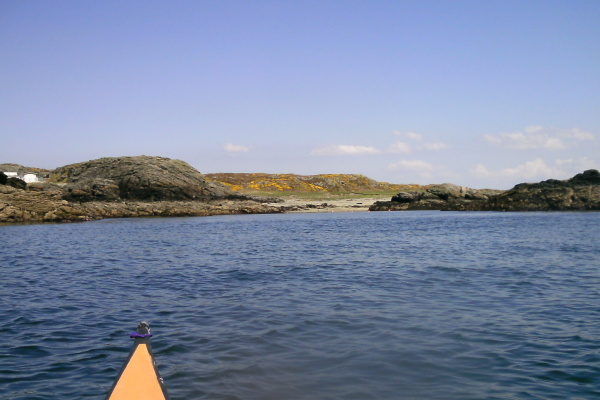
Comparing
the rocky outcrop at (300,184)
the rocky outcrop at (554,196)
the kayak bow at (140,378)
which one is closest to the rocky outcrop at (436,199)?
the rocky outcrop at (554,196)

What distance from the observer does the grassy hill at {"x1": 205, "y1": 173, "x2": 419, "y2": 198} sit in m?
108

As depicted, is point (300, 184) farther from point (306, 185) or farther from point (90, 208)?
point (90, 208)

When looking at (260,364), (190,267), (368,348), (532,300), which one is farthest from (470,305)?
(190,267)

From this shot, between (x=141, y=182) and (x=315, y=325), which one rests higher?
(x=141, y=182)

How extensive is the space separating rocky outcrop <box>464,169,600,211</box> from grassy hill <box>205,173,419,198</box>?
3946 cm

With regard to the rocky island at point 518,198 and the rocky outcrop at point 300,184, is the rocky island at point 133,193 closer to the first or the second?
the rocky island at point 518,198

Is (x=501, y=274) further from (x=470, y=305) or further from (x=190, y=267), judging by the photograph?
(x=190, y=267)

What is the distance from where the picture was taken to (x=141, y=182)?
66.9 meters

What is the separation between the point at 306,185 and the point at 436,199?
46365 millimetres

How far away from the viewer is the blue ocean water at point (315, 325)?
24.5 feet

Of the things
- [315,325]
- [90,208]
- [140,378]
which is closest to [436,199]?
[90,208]

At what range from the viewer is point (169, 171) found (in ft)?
231

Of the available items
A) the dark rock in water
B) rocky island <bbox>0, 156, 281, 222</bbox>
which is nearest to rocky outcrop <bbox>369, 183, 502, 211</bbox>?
rocky island <bbox>0, 156, 281, 222</bbox>

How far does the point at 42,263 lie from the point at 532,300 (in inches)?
787
